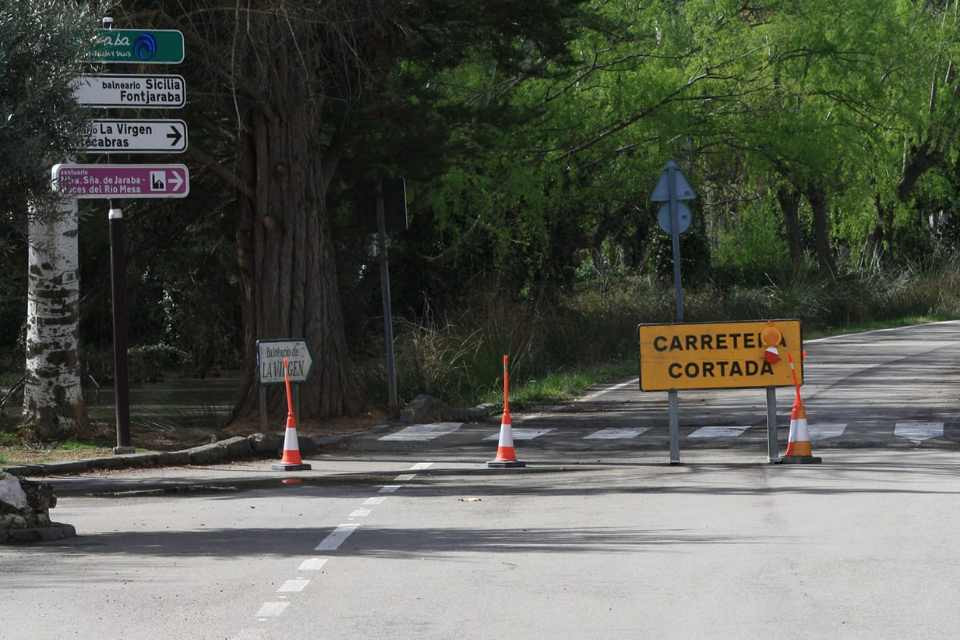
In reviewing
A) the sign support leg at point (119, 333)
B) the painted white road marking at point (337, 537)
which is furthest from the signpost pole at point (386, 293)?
the painted white road marking at point (337, 537)

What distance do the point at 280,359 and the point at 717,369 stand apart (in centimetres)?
479

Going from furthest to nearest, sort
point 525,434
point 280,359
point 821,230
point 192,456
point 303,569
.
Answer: point 821,230, point 525,434, point 280,359, point 192,456, point 303,569

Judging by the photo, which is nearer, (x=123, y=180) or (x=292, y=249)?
(x=123, y=180)

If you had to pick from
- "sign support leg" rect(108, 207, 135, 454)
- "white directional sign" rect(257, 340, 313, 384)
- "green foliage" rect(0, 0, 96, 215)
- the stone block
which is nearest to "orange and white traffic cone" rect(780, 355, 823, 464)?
"white directional sign" rect(257, 340, 313, 384)

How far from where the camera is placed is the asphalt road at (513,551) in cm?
777

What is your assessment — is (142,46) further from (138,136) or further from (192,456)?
(192,456)

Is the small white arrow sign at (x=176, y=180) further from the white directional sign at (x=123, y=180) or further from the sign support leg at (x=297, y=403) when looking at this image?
the sign support leg at (x=297, y=403)

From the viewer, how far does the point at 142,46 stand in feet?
53.2

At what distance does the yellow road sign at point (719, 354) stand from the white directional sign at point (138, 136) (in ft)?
16.3

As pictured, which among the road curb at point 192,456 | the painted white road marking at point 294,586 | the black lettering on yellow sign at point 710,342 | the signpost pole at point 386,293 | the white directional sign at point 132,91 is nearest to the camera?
the painted white road marking at point 294,586

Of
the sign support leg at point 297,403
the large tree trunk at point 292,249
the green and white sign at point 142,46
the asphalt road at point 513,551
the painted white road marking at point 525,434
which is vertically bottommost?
the asphalt road at point 513,551

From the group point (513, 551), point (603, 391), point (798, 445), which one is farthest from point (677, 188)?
point (603, 391)

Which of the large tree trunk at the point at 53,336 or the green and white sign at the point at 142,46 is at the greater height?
the green and white sign at the point at 142,46

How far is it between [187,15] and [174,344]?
22.2 meters
